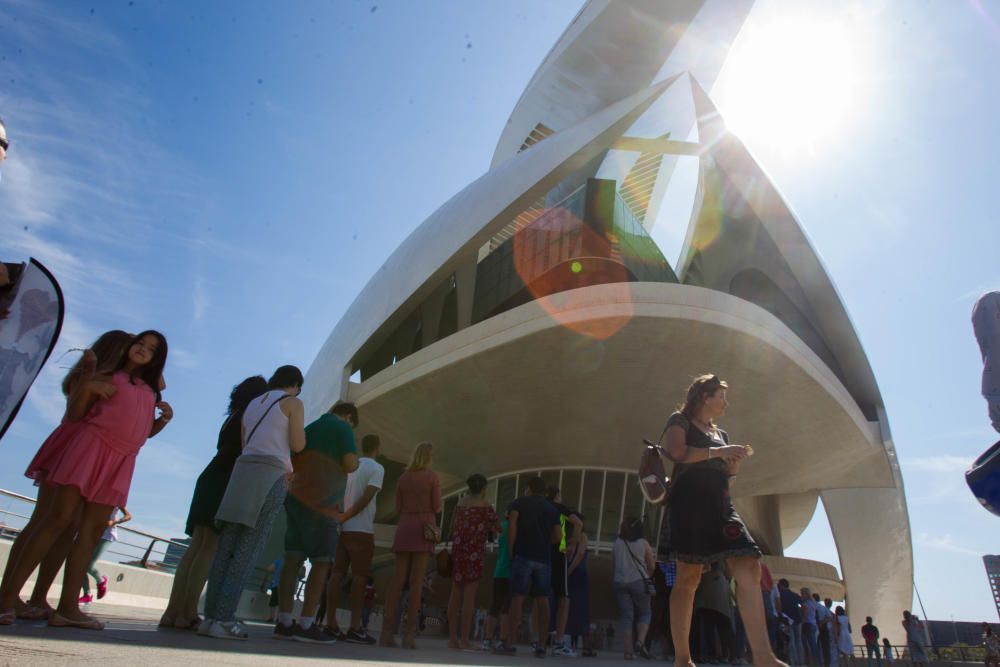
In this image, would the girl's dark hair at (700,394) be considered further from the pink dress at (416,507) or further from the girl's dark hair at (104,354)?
the girl's dark hair at (104,354)

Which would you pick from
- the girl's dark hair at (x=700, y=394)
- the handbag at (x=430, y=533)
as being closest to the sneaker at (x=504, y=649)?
the handbag at (x=430, y=533)

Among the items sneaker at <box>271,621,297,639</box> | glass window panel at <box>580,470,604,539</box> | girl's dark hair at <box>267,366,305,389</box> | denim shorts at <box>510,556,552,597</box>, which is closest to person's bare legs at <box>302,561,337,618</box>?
sneaker at <box>271,621,297,639</box>

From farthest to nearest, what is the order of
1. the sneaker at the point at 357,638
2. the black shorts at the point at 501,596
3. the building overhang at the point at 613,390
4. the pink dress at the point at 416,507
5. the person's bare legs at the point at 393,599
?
the building overhang at the point at 613,390
the black shorts at the point at 501,596
the pink dress at the point at 416,507
the sneaker at the point at 357,638
the person's bare legs at the point at 393,599

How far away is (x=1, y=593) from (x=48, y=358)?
2.89 feet

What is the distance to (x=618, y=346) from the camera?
1238 centimetres

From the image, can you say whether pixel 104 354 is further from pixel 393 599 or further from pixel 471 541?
pixel 471 541

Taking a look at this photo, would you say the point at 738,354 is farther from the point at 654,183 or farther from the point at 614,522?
the point at 654,183

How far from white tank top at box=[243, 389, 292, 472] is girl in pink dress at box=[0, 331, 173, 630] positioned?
439mm

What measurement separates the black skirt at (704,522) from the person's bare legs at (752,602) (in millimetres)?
63

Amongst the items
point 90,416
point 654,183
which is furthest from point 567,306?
point 654,183

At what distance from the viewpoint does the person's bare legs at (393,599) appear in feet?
13.1

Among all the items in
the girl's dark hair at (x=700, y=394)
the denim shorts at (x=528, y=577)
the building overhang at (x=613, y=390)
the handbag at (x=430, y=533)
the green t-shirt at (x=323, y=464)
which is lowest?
the denim shorts at (x=528, y=577)

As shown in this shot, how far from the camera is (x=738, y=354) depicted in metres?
12.2

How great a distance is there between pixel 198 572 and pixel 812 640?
8.65 m
